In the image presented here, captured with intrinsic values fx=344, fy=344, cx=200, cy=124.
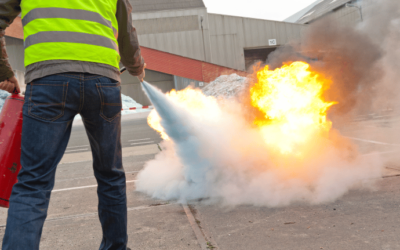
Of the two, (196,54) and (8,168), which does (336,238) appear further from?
(196,54)

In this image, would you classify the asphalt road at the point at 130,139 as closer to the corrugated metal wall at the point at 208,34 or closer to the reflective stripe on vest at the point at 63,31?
the reflective stripe on vest at the point at 63,31

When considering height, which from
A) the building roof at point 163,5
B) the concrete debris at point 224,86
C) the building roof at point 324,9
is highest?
the building roof at point 163,5

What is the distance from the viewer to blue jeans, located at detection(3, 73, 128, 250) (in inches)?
69.2

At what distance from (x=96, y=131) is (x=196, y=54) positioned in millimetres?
25337

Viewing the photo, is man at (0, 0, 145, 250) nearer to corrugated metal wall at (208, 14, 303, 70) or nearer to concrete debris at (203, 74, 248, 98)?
concrete debris at (203, 74, 248, 98)

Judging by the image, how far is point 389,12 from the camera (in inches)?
238

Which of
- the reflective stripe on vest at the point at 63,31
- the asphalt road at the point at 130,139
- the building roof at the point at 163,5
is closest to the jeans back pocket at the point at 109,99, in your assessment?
→ the reflective stripe on vest at the point at 63,31

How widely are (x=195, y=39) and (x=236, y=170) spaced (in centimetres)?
2417

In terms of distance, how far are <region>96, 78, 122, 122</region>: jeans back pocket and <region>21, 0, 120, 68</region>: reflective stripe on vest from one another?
14 centimetres

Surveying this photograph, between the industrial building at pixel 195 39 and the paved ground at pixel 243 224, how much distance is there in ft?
76.1

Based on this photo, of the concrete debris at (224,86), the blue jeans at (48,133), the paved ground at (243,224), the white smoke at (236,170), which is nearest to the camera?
the blue jeans at (48,133)

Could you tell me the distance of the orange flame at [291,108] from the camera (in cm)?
399

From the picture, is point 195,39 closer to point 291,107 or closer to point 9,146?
→ point 291,107

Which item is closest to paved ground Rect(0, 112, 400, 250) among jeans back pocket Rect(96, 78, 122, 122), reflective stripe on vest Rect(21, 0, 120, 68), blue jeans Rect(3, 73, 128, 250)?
blue jeans Rect(3, 73, 128, 250)
